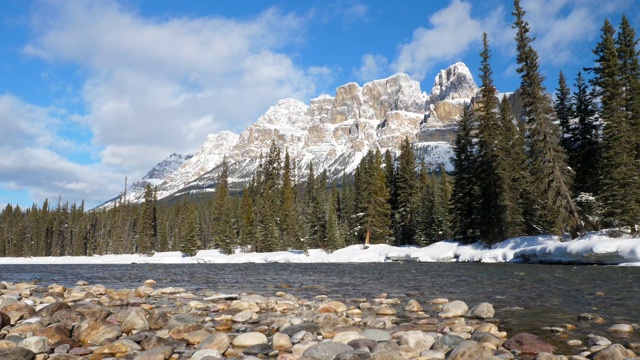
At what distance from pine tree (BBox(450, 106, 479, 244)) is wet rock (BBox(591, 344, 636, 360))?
121ft

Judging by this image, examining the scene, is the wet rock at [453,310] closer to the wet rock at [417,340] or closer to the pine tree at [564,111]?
the wet rock at [417,340]

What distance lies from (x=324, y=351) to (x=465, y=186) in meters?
42.0

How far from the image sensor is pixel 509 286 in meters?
18.1

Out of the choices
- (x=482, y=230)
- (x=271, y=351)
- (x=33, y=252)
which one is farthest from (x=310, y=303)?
(x=33, y=252)

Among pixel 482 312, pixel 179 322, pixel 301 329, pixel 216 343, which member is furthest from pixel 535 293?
pixel 179 322

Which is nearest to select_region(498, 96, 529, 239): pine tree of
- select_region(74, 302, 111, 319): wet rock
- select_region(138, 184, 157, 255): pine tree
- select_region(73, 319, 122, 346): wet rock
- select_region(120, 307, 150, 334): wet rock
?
select_region(120, 307, 150, 334): wet rock

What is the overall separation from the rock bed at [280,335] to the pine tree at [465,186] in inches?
1244

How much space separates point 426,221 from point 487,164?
25108 millimetres

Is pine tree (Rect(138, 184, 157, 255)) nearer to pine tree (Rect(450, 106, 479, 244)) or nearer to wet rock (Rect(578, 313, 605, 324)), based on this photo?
pine tree (Rect(450, 106, 479, 244))

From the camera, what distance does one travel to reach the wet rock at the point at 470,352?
770 centimetres

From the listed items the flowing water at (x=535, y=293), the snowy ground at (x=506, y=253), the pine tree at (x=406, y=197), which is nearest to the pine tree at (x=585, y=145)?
the snowy ground at (x=506, y=253)

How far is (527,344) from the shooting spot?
27.8 feet

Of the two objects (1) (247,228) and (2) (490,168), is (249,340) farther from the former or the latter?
(1) (247,228)

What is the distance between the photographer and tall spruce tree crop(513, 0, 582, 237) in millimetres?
32031
